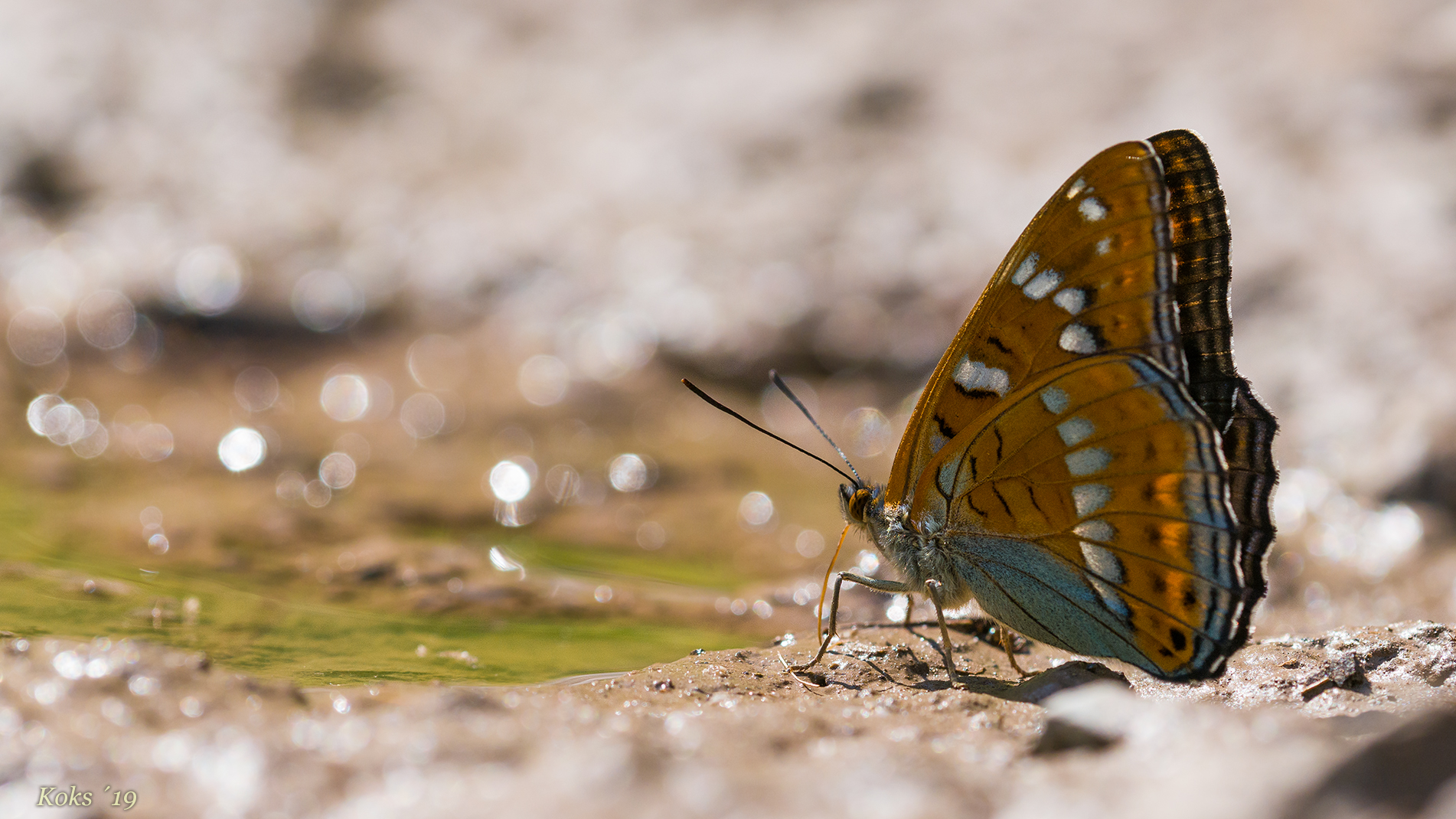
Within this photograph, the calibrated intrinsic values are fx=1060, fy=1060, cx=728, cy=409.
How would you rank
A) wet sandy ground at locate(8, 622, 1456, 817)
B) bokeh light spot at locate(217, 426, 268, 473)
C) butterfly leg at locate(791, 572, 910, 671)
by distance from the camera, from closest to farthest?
1. wet sandy ground at locate(8, 622, 1456, 817)
2. butterfly leg at locate(791, 572, 910, 671)
3. bokeh light spot at locate(217, 426, 268, 473)

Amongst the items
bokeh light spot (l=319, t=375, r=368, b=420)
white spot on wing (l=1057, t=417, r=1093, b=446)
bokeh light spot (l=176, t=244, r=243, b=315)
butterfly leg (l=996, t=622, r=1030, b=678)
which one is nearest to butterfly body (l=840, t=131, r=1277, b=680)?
white spot on wing (l=1057, t=417, r=1093, b=446)

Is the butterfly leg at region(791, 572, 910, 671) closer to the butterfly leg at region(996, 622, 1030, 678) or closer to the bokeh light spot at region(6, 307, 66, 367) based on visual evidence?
the butterfly leg at region(996, 622, 1030, 678)


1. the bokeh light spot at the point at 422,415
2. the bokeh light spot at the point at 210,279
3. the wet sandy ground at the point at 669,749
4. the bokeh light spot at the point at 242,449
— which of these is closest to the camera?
the wet sandy ground at the point at 669,749

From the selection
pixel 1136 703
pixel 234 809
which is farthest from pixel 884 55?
pixel 234 809

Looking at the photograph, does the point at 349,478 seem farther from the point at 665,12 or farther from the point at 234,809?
the point at 665,12

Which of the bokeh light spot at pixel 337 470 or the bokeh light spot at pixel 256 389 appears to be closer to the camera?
the bokeh light spot at pixel 337 470

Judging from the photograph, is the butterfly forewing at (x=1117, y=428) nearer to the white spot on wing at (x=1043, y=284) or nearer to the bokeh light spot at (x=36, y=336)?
the white spot on wing at (x=1043, y=284)

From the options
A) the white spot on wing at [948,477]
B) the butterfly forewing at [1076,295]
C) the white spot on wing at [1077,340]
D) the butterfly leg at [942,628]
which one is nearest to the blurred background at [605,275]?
the butterfly leg at [942,628]

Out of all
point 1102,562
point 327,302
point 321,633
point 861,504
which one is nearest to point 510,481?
point 327,302
